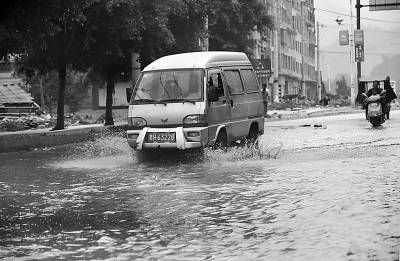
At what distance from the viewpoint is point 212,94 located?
1280 centimetres

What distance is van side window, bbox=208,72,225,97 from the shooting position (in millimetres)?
13180

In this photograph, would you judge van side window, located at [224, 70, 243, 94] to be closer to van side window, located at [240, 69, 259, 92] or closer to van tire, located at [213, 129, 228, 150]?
van side window, located at [240, 69, 259, 92]

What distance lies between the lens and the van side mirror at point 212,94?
41.9ft

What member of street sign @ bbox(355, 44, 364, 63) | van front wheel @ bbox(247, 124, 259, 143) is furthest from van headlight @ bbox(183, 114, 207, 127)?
street sign @ bbox(355, 44, 364, 63)

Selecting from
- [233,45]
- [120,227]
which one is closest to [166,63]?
[120,227]

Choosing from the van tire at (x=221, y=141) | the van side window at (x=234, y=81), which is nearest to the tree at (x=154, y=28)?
the van side window at (x=234, y=81)

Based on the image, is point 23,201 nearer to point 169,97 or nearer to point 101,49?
point 169,97

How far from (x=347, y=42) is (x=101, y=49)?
3476cm

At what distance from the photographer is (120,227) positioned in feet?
21.1

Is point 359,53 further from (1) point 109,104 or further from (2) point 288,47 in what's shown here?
(2) point 288,47

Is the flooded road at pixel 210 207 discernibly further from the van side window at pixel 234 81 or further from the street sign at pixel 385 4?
the street sign at pixel 385 4

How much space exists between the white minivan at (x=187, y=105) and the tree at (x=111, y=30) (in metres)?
7.88

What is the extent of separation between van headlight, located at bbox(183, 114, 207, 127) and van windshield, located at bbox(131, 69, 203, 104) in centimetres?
40

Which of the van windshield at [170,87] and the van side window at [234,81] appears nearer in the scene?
the van windshield at [170,87]
